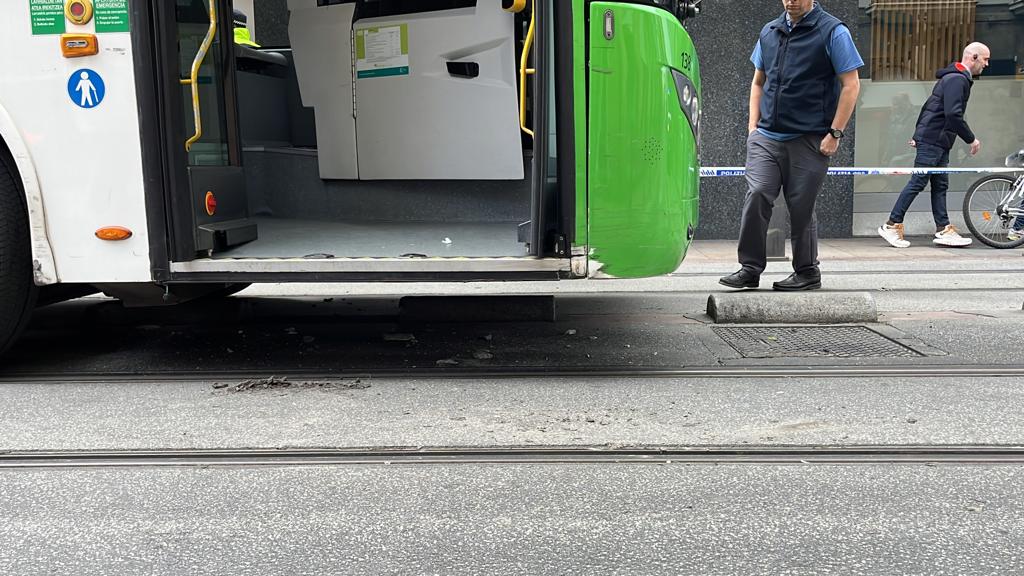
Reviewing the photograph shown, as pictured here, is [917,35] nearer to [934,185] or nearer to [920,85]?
[920,85]

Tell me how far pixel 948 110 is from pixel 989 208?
1.14m

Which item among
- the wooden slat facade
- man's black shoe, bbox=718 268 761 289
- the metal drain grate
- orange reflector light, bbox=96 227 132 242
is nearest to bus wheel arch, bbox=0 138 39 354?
orange reflector light, bbox=96 227 132 242

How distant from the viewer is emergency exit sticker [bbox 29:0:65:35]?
4027 mm

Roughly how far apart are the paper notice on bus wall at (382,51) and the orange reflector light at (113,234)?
2563 mm

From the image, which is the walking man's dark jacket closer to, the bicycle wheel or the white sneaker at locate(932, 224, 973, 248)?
the bicycle wheel

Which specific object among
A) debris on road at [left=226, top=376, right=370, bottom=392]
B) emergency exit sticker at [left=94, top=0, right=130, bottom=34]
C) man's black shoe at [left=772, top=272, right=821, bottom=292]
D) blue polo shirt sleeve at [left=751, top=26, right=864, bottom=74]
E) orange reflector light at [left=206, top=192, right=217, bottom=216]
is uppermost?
emergency exit sticker at [left=94, top=0, right=130, bottom=34]

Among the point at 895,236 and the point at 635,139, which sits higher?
the point at 635,139

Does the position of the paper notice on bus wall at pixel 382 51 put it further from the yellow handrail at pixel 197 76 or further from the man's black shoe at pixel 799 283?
the man's black shoe at pixel 799 283

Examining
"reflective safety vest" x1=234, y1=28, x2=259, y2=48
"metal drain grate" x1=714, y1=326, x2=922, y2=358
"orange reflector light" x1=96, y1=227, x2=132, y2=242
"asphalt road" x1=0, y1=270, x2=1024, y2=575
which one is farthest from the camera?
"reflective safety vest" x1=234, y1=28, x2=259, y2=48

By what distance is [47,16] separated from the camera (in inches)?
159

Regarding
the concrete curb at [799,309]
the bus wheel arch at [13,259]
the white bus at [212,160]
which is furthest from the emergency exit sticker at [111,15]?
the concrete curb at [799,309]

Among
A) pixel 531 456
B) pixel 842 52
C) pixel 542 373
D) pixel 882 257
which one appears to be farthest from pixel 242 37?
pixel 882 257

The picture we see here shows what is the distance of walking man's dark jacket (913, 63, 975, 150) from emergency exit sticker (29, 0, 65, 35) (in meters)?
8.43

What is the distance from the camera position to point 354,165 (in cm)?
646
